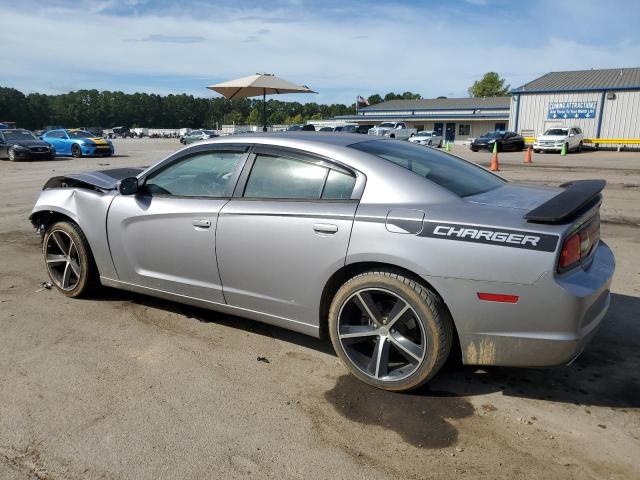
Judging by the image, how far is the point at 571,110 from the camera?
123ft

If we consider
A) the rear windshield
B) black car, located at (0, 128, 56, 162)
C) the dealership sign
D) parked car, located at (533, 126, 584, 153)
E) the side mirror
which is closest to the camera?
the rear windshield

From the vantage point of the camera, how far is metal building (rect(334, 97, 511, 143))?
2208 inches

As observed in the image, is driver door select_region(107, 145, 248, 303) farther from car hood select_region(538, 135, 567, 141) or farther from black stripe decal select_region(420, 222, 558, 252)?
car hood select_region(538, 135, 567, 141)

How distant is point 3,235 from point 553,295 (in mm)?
7510

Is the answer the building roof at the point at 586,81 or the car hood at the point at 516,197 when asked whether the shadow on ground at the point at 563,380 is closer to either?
the car hood at the point at 516,197

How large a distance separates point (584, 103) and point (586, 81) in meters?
3.15

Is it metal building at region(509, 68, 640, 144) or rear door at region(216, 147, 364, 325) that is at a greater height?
metal building at region(509, 68, 640, 144)

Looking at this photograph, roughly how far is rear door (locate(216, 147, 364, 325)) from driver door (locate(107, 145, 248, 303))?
0.14 metres

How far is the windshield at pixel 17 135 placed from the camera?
2317 cm

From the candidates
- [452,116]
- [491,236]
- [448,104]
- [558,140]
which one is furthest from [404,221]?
[448,104]

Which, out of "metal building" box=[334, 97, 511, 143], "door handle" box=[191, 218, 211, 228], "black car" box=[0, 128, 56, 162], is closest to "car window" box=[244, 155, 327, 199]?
"door handle" box=[191, 218, 211, 228]

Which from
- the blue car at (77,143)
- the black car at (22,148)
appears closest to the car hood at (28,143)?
the black car at (22,148)

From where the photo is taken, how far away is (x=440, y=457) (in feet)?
7.96

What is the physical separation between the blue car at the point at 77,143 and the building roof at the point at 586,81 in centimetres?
3091
